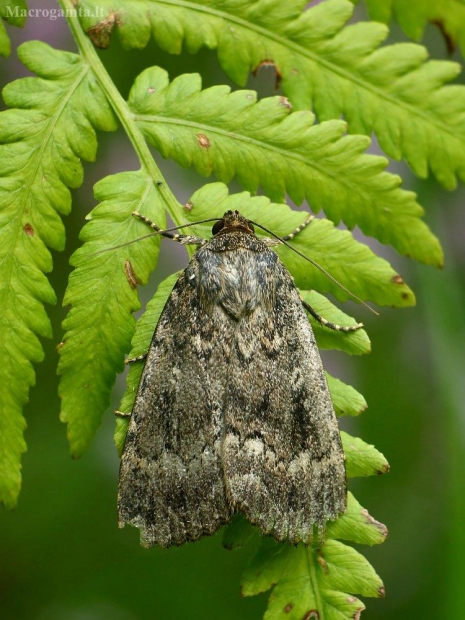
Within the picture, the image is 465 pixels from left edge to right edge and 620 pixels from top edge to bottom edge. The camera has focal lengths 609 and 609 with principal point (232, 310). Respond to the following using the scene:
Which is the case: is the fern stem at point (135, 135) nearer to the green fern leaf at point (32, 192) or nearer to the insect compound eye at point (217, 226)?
the green fern leaf at point (32, 192)

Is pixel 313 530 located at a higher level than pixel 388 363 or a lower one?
lower

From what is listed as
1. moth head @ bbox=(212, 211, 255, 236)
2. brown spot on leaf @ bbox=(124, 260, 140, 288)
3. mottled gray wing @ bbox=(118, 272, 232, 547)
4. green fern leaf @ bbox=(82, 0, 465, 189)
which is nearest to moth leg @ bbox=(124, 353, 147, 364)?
mottled gray wing @ bbox=(118, 272, 232, 547)

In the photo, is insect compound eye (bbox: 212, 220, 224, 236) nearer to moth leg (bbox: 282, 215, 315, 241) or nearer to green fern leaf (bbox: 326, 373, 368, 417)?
moth leg (bbox: 282, 215, 315, 241)

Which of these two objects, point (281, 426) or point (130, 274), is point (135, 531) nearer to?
point (281, 426)

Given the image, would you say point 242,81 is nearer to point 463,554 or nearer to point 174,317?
point 174,317

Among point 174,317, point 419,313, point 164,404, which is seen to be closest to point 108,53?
point 174,317

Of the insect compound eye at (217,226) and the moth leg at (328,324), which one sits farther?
the insect compound eye at (217,226)

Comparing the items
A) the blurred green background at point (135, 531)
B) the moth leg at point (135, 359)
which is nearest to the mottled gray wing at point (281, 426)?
the moth leg at point (135, 359)
